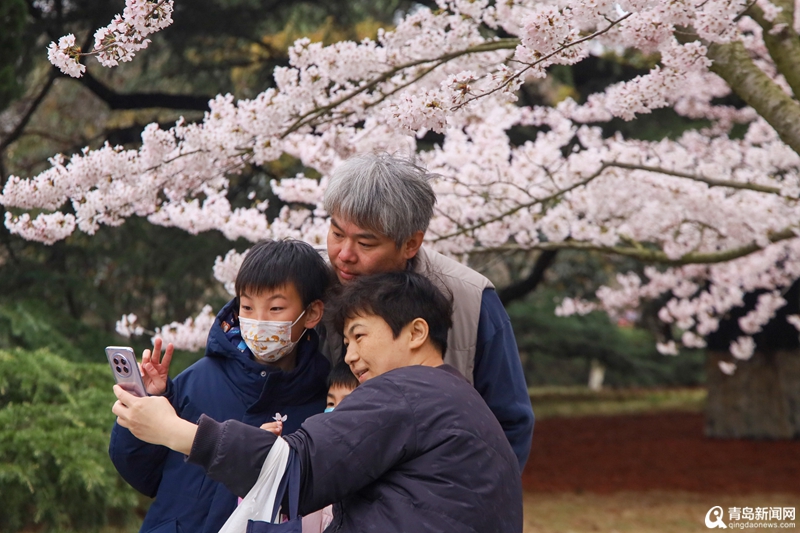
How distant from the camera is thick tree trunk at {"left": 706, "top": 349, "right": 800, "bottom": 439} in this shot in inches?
415

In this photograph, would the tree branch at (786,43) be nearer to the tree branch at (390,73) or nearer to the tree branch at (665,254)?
the tree branch at (390,73)

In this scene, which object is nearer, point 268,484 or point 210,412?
point 268,484

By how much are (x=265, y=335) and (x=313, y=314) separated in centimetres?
15

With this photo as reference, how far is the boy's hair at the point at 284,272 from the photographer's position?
2.08m

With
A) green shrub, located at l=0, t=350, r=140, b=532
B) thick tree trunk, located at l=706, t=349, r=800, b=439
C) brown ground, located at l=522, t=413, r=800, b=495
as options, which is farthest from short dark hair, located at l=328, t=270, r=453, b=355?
thick tree trunk, located at l=706, t=349, r=800, b=439

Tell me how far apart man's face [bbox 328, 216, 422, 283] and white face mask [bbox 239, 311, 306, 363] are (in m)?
0.20

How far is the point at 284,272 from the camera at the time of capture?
208 centimetres

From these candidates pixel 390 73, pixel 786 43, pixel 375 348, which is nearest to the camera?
pixel 375 348

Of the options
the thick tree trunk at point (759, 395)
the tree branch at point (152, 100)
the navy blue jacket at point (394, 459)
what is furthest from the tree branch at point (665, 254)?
the thick tree trunk at point (759, 395)

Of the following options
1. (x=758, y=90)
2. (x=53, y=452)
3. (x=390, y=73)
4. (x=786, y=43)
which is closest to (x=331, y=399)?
(x=390, y=73)

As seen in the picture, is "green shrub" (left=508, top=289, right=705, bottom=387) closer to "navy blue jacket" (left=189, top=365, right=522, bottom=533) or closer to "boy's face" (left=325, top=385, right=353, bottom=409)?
"boy's face" (left=325, top=385, right=353, bottom=409)

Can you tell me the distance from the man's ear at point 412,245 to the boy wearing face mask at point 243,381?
0.22 metres

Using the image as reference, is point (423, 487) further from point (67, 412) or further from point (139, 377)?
point (67, 412)

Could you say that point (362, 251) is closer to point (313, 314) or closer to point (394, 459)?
point (313, 314)
